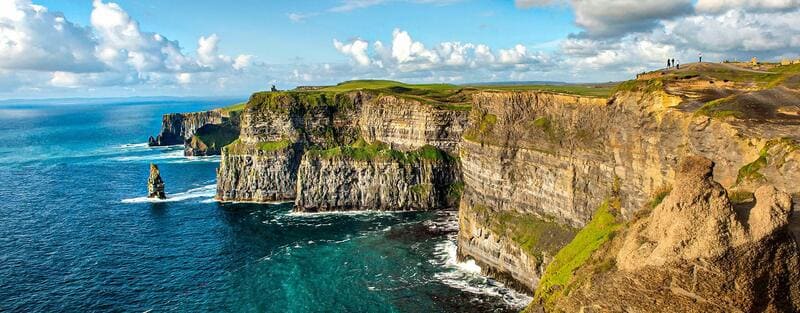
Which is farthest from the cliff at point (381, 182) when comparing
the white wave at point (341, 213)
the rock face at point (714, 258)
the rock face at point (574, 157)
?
the rock face at point (714, 258)

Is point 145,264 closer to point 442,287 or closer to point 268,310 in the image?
point 268,310

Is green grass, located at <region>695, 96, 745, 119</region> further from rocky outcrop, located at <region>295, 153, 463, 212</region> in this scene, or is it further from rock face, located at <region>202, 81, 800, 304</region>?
rocky outcrop, located at <region>295, 153, 463, 212</region>

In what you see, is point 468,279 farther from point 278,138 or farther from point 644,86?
point 278,138

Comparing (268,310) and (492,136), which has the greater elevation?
(492,136)

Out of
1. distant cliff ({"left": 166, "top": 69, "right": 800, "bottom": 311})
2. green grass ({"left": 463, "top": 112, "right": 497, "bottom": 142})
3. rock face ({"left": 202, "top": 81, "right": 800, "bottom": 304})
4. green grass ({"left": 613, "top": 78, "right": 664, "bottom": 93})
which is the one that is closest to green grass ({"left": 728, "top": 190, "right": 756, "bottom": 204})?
distant cliff ({"left": 166, "top": 69, "right": 800, "bottom": 311})

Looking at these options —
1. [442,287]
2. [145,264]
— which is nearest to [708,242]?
[442,287]

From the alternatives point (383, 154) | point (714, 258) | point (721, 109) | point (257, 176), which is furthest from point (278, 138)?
point (714, 258)

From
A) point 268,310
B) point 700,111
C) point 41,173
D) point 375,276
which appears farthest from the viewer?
point 41,173

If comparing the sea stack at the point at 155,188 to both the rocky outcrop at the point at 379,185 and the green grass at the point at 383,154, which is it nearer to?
the rocky outcrop at the point at 379,185
